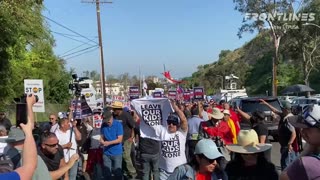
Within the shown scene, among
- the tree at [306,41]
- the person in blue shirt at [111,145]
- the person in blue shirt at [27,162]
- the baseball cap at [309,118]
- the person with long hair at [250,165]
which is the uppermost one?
the tree at [306,41]

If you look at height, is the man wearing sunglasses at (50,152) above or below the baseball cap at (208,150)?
below

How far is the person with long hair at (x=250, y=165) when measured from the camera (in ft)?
14.9

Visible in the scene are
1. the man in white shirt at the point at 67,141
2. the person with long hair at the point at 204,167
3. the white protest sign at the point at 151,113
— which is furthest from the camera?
the man in white shirt at the point at 67,141

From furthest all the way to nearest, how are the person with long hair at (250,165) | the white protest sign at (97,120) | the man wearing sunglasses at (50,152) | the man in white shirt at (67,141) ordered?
1. the white protest sign at (97,120)
2. the man in white shirt at (67,141)
3. the man wearing sunglasses at (50,152)
4. the person with long hair at (250,165)

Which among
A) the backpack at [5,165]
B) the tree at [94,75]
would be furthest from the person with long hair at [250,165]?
the tree at [94,75]

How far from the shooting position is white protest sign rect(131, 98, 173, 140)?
8422 millimetres

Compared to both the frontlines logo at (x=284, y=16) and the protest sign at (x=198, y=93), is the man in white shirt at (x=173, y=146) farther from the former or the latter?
the frontlines logo at (x=284, y=16)

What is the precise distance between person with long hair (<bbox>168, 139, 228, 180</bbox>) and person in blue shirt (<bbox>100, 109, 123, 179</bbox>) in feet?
16.5

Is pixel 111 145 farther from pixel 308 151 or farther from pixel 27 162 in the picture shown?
pixel 308 151

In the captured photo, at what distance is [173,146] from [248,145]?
8.71 ft

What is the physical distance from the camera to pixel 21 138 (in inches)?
188

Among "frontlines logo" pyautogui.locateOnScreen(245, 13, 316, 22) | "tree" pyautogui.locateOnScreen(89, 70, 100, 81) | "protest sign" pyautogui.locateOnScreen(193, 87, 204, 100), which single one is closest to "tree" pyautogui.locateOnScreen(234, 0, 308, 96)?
"frontlines logo" pyautogui.locateOnScreen(245, 13, 316, 22)

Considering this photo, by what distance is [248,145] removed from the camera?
4805 mm

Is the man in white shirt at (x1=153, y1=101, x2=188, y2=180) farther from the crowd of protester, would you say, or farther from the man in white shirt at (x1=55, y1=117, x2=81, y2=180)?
the man in white shirt at (x1=55, y1=117, x2=81, y2=180)
